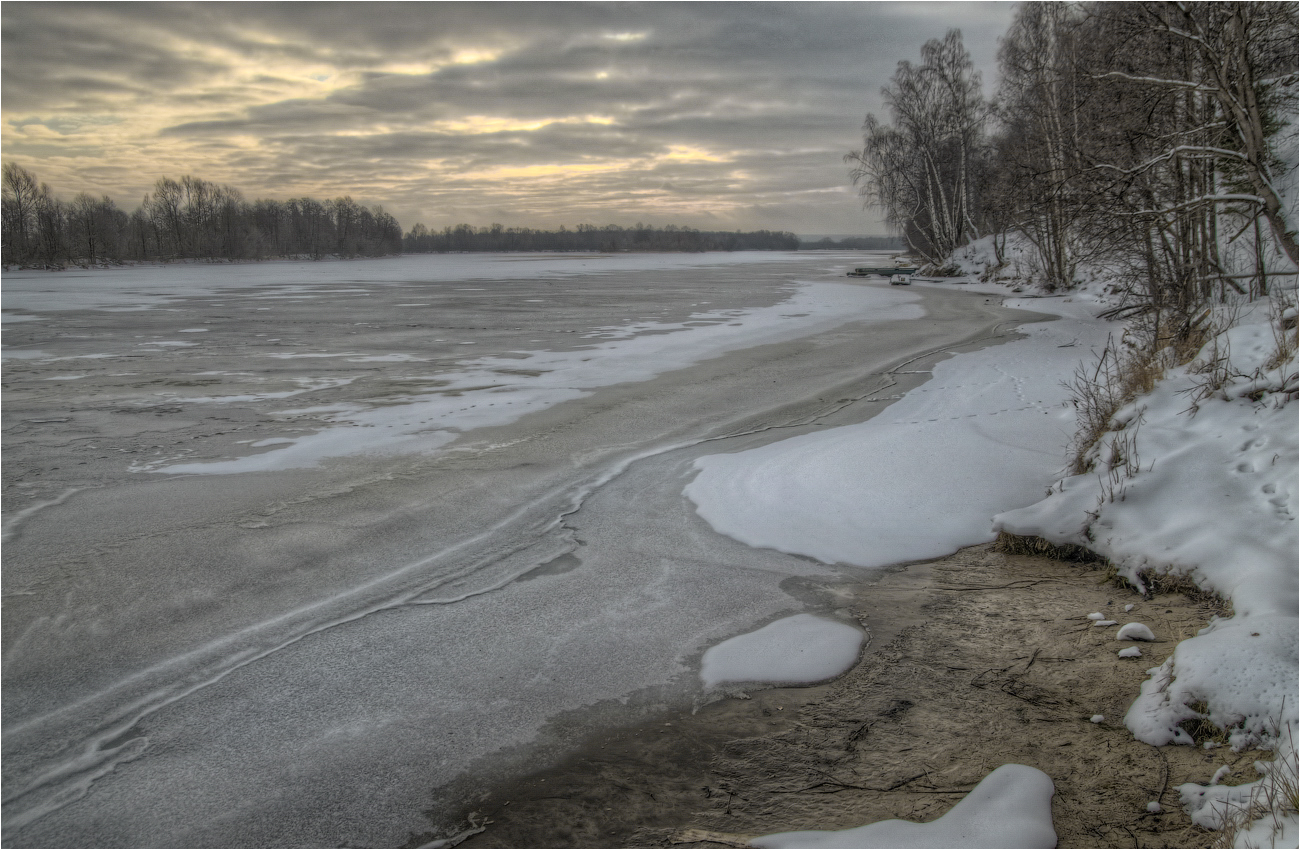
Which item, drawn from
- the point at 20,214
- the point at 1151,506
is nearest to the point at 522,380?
the point at 1151,506

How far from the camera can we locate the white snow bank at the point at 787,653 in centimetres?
411

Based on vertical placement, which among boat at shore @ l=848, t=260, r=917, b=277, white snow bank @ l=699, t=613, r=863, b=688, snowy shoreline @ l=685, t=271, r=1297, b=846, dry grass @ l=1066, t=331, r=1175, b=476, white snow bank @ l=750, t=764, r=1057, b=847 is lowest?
white snow bank @ l=750, t=764, r=1057, b=847

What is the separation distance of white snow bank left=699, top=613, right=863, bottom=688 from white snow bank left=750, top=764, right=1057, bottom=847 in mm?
1109

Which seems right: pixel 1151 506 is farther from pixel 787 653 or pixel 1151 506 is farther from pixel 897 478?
pixel 787 653

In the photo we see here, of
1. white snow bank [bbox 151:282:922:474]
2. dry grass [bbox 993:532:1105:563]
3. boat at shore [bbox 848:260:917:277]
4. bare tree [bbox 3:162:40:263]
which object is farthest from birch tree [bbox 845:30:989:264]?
bare tree [bbox 3:162:40:263]

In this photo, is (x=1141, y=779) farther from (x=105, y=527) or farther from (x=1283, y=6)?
(x=1283, y=6)

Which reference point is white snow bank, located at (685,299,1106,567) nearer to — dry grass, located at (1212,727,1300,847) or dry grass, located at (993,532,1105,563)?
dry grass, located at (993,532,1105,563)

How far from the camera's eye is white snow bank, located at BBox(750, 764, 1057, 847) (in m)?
2.85

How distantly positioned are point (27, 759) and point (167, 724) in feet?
1.70

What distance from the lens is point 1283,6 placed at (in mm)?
8570

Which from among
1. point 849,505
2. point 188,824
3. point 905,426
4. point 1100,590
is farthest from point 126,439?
point 1100,590

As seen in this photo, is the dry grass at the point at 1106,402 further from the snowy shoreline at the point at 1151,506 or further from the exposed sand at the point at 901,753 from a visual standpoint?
the exposed sand at the point at 901,753

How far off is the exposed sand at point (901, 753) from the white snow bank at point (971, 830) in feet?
0.18

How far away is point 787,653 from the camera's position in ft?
14.1
